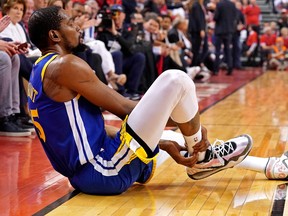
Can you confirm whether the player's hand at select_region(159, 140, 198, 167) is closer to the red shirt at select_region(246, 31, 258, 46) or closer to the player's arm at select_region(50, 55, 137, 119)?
the player's arm at select_region(50, 55, 137, 119)

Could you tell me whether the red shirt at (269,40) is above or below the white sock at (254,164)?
below

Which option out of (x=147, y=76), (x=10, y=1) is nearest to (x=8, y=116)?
(x=10, y=1)

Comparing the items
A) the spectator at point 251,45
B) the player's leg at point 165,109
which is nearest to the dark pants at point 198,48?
the spectator at point 251,45

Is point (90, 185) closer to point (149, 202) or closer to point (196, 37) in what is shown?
point (149, 202)

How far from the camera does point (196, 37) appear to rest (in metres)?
13.9

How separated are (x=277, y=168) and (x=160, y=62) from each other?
635cm

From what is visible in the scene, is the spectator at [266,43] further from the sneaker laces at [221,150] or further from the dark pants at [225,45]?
the sneaker laces at [221,150]

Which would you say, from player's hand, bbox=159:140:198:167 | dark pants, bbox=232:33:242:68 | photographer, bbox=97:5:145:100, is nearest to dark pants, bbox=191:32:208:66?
dark pants, bbox=232:33:242:68

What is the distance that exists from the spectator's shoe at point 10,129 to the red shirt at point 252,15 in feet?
41.5

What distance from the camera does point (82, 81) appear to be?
3443mm

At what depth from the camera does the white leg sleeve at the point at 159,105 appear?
344cm

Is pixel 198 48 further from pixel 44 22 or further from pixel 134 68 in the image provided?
pixel 44 22

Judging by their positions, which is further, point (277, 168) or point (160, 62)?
point (160, 62)

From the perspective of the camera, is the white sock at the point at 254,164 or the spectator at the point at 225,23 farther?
the spectator at the point at 225,23
